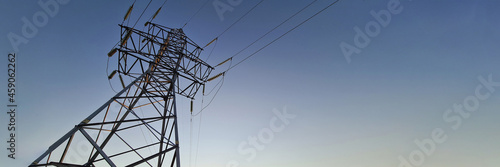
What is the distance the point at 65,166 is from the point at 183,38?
259 inches

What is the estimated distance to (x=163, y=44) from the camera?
27.9 feet

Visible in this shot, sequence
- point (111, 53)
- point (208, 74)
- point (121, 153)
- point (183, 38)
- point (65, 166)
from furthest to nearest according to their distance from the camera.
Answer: point (183, 38), point (208, 74), point (111, 53), point (121, 153), point (65, 166)

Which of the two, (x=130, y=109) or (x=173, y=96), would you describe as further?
(x=173, y=96)

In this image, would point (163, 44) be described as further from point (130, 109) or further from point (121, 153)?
point (121, 153)

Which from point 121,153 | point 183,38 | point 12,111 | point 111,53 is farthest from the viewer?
point 183,38

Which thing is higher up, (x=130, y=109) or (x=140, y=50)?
(x=140, y=50)

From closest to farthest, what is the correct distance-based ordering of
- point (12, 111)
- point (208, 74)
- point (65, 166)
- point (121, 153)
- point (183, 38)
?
point (65, 166) < point (121, 153) < point (12, 111) < point (208, 74) < point (183, 38)

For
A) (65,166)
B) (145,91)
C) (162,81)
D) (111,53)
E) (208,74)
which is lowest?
(65,166)

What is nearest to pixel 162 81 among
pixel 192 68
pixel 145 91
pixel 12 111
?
pixel 145 91

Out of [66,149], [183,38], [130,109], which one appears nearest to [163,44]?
[183,38]

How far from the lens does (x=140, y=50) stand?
712 centimetres

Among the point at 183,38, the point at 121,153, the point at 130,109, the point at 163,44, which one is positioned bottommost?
the point at 121,153

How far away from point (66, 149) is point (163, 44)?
16.0 feet

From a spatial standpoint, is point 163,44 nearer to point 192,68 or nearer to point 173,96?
point 192,68
